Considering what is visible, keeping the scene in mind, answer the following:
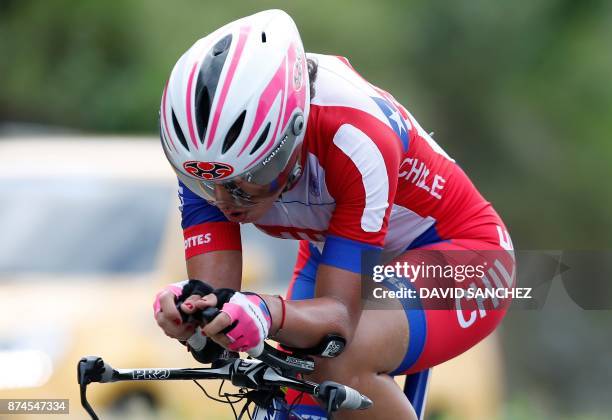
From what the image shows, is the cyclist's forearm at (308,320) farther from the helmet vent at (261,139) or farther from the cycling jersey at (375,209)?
the helmet vent at (261,139)

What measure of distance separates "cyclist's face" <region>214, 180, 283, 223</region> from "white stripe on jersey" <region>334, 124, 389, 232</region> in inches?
10.2

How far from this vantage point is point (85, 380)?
3.75 meters

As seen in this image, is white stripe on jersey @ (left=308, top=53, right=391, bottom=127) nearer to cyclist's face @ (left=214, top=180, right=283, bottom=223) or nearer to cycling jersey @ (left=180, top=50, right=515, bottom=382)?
cycling jersey @ (left=180, top=50, right=515, bottom=382)

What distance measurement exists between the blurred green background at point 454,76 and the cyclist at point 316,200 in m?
9.35

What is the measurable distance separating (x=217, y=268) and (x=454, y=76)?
35.0ft

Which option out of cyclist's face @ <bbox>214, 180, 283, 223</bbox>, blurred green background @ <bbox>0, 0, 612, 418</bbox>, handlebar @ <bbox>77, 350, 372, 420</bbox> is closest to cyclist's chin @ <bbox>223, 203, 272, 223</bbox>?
cyclist's face @ <bbox>214, 180, 283, 223</bbox>

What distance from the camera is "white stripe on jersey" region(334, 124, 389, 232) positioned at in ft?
12.6

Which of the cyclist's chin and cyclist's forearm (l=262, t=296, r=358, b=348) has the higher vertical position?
the cyclist's chin

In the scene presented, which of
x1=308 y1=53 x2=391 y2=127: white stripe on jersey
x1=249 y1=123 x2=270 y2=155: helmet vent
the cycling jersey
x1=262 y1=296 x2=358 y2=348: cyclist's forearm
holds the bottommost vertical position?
x1=262 y1=296 x2=358 y2=348: cyclist's forearm

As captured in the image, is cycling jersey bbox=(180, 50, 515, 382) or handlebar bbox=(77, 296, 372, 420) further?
cycling jersey bbox=(180, 50, 515, 382)

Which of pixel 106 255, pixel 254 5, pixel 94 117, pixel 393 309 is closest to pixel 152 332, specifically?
pixel 106 255

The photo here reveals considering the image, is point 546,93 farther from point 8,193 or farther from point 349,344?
point 349,344

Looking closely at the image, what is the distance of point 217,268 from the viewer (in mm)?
4141

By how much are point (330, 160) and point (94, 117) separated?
11.1 meters
